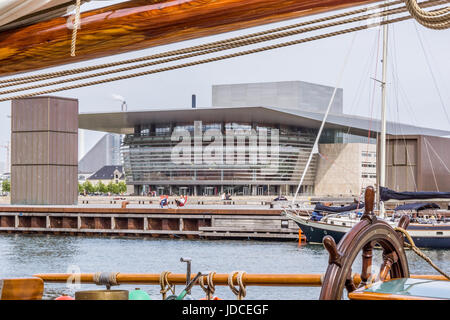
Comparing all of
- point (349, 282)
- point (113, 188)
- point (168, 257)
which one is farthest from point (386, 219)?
point (113, 188)

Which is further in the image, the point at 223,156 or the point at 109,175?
the point at 109,175

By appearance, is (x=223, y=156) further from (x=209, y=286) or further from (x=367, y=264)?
(x=367, y=264)

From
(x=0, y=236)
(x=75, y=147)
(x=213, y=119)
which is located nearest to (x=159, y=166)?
(x=213, y=119)

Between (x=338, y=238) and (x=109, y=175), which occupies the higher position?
(x=109, y=175)

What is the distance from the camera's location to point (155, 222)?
116 ft

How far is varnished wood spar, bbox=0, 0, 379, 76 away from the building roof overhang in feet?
253

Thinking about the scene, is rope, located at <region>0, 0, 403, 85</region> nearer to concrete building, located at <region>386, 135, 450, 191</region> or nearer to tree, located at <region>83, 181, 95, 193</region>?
concrete building, located at <region>386, 135, 450, 191</region>

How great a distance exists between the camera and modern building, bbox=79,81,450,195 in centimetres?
8775

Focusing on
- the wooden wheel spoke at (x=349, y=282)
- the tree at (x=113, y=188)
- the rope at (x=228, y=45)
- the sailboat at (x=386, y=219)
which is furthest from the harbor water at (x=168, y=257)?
the tree at (x=113, y=188)

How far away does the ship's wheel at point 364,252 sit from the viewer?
222 cm

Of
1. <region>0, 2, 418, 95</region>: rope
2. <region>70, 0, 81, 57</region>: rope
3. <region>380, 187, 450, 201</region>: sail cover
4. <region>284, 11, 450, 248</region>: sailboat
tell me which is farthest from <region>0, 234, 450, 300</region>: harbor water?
<region>70, 0, 81, 57</region>: rope

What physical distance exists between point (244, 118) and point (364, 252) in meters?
84.8

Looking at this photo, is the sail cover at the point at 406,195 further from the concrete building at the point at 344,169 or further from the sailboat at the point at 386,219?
the concrete building at the point at 344,169
